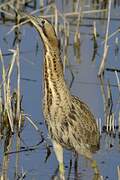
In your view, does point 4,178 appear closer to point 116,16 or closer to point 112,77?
point 112,77

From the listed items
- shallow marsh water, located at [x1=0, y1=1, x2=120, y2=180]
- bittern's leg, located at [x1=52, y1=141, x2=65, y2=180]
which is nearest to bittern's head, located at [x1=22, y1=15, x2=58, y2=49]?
bittern's leg, located at [x1=52, y1=141, x2=65, y2=180]

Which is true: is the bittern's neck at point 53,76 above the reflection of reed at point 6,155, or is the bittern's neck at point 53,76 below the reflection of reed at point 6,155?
above

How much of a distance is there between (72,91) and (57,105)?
264 cm

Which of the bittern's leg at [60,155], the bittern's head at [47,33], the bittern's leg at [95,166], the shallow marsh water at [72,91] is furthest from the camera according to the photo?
the shallow marsh water at [72,91]

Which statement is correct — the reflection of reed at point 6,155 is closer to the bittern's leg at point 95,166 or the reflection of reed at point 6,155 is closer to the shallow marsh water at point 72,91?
the shallow marsh water at point 72,91

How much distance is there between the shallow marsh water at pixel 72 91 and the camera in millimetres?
6453

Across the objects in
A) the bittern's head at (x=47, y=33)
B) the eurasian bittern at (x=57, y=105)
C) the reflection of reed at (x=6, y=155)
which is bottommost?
the reflection of reed at (x=6, y=155)

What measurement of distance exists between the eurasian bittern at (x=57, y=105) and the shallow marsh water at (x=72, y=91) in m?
0.43

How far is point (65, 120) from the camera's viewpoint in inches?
227

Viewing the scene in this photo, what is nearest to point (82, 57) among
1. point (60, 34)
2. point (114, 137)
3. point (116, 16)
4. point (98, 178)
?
point (60, 34)

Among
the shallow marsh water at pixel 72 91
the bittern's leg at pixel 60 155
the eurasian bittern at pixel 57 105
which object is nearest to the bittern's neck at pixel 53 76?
the eurasian bittern at pixel 57 105

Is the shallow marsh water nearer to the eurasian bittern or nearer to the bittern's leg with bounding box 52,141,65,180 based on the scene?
the bittern's leg with bounding box 52,141,65,180

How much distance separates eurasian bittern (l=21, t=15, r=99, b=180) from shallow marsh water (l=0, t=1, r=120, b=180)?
→ 434 millimetres

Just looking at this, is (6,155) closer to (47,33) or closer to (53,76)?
(53,76)
